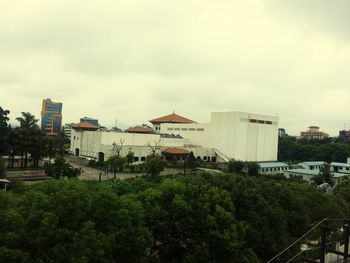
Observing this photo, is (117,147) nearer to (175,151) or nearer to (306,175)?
(175,151)

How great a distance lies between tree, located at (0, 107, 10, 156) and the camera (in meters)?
36.2

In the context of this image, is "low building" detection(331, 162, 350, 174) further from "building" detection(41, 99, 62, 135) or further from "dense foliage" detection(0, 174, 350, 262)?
"building" detection(41, 99, 62, 135)

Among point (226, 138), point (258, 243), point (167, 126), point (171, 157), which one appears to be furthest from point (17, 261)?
point (167, 126)

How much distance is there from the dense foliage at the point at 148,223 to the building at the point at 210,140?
36812 mm

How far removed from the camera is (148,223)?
1222cm

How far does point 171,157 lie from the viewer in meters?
54.2

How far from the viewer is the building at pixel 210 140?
52875 mm

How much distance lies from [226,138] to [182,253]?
46.5 metres

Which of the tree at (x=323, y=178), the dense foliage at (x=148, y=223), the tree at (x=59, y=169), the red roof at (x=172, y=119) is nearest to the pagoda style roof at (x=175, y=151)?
the red roof at (x=172, y=119)

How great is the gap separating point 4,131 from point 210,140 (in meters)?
32.6

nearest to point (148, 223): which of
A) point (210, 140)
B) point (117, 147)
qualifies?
point (117, 147)

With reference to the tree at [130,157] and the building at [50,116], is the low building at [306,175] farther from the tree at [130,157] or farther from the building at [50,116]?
the building at [50,116]

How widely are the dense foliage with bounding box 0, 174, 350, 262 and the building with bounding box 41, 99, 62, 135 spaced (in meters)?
101

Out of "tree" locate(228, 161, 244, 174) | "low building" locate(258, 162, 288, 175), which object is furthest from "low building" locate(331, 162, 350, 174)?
"tree" locate(228, 161, 244, 174)
